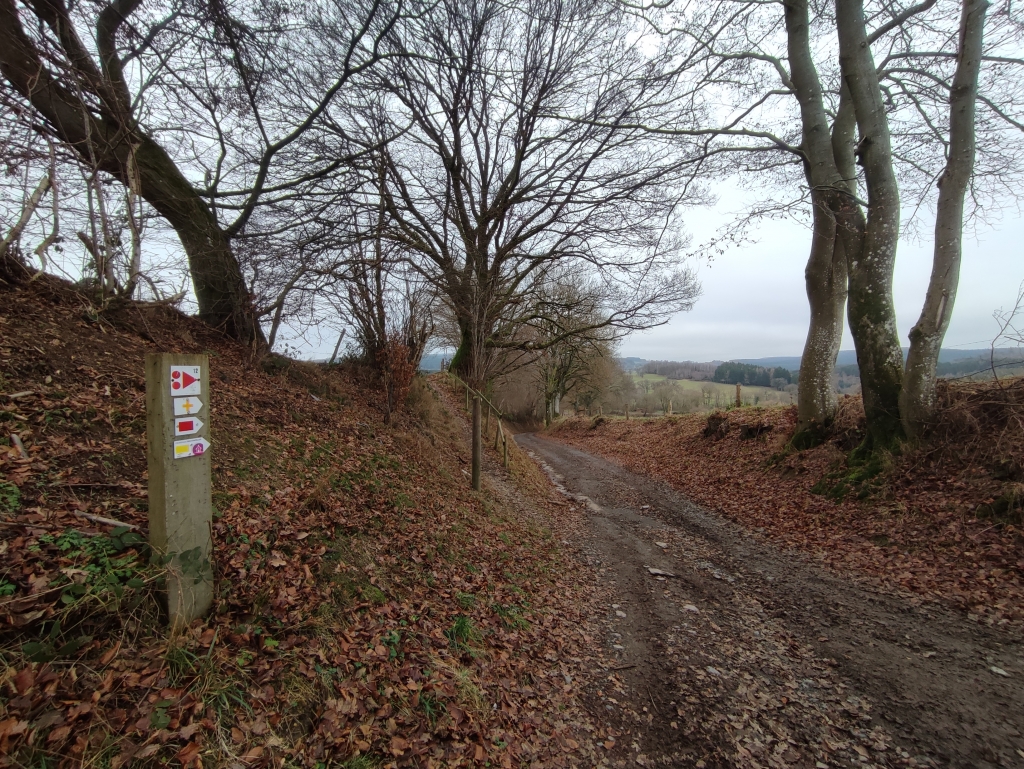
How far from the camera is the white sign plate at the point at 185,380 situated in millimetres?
2609

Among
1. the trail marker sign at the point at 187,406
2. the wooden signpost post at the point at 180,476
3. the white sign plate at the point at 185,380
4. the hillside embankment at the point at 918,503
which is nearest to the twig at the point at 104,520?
the wooden signpost post at the point at 180,476

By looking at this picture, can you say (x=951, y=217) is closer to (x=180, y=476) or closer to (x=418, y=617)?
(x=418, y=617)

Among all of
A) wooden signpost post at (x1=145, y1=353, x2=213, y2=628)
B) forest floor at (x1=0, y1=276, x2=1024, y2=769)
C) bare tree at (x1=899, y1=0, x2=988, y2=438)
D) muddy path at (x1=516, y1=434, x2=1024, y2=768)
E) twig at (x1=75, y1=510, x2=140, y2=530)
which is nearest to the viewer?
forest floor at (x1=0, y1=276, x2=1024, y2=769)

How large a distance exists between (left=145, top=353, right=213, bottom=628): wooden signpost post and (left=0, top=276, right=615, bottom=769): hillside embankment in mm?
151

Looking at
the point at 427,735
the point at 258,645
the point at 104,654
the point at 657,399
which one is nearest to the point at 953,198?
the point at 427,735

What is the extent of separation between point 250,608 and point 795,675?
4332mm

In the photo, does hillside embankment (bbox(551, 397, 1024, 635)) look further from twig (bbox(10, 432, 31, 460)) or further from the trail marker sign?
twig (bbox(10, 432, 31, 460))

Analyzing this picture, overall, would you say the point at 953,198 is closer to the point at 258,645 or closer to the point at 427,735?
the point at 427,735

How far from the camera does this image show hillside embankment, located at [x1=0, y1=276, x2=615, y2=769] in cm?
215

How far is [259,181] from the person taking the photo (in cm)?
877

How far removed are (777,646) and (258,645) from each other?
4406 millimetres

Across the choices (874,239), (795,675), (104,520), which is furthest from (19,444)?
(874,239)

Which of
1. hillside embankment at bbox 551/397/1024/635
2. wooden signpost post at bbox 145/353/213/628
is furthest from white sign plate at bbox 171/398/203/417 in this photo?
hillside embankment at bbox 551/397/1024/635

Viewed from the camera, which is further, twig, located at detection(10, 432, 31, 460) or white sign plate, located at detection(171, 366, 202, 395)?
twig, located at detection(10, 432, 31, 460)
